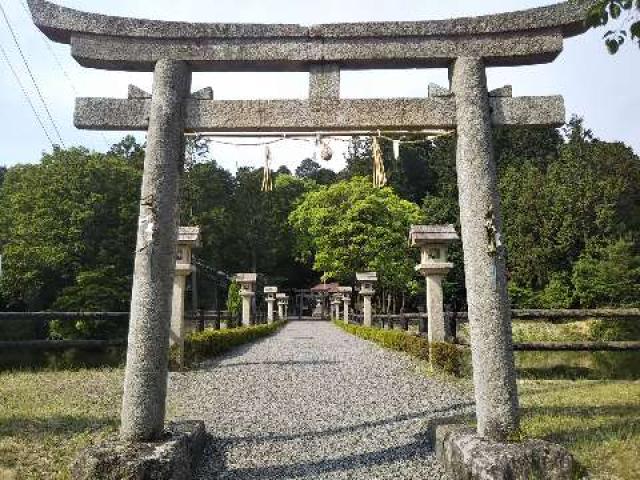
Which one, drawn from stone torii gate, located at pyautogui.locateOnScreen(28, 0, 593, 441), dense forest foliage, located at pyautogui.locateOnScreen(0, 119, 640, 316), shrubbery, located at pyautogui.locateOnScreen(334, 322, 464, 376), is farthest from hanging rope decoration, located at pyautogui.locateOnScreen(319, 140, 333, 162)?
dense forest foliage, located at pyautogui.locateOnScreen(0, 119, 640, 316)

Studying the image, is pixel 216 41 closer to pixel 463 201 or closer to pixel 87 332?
pixel 463 201

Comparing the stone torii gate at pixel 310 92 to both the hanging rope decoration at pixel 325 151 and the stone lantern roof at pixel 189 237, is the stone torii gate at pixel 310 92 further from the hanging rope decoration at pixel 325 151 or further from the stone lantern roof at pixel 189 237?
the stone lantern roof at pixel 189 237

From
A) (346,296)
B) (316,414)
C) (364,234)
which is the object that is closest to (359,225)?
(364,234)

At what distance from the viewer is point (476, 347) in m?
4.79

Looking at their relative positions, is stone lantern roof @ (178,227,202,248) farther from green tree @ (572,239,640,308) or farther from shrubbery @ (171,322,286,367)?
green tree @ (572,239,640,308)

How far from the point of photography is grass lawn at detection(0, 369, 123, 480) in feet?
16.2

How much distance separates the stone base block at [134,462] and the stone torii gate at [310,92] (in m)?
0.48

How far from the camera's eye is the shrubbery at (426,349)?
1005 centimetres

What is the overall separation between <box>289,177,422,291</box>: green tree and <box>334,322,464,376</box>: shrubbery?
1583 cm

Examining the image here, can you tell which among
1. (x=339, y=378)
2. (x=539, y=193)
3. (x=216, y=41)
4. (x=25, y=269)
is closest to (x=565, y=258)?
(x=539, y=193)

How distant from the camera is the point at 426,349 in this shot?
1140 cm

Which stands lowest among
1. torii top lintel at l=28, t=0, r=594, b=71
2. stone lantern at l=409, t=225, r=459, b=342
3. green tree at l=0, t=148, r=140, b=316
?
stone lantern at l=409, t=225, r=459, b=342

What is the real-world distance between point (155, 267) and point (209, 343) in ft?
28.2

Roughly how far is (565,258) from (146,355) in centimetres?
3217
